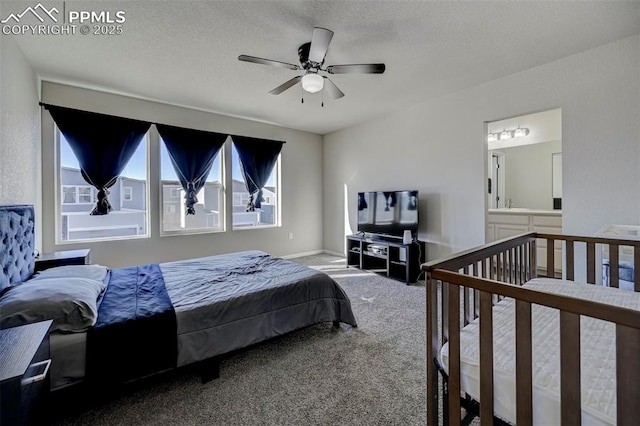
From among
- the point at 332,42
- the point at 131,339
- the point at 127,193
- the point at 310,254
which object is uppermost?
the point at 332,42

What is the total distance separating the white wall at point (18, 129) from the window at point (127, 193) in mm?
844

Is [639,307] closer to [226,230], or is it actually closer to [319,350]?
[319,350]

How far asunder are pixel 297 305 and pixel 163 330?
0.95m

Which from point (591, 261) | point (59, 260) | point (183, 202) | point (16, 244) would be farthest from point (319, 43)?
point (183, 202)

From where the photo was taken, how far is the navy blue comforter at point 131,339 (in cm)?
148

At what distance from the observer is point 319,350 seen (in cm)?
214

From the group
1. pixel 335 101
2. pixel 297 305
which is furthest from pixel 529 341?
pixel 335 101

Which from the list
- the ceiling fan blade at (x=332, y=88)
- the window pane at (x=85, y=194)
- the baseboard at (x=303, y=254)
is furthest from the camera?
the baseboard at (x=303, y=254)

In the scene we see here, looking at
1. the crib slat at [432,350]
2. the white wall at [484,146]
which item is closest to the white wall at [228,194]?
the white wall at [484,146]

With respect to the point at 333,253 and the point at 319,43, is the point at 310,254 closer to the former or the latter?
the point at 333,253

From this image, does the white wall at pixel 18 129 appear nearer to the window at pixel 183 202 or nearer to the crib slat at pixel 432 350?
the window at pixel 183 202

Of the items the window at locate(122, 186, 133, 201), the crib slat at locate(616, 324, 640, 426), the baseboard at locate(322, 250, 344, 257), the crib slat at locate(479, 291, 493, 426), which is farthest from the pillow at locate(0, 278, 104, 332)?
the baseboard at locate(322, 250, 344, 257)

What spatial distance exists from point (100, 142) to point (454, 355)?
434 cm

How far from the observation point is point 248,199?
491cm
